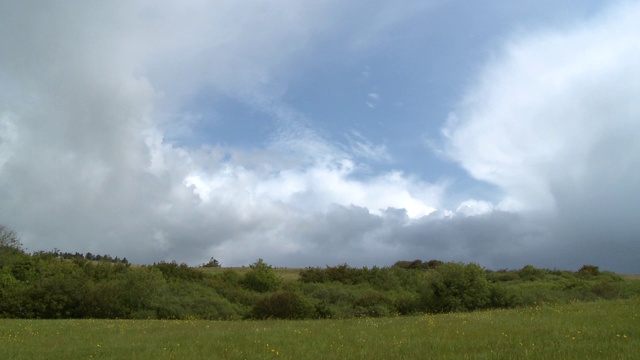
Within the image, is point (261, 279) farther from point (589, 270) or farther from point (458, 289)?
point (589, 270)

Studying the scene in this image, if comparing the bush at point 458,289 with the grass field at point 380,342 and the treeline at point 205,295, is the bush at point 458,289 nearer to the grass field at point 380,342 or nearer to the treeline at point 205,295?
the treeline at point 205,295

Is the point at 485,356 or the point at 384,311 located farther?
the point at 384,311

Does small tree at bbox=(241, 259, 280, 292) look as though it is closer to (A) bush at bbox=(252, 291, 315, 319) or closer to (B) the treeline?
(B) the treeline

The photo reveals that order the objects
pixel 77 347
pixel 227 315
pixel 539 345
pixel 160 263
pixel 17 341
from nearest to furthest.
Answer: pixel 539 345
pixel 77 347
pixel 17 341
pixel 227 315
pixel 160 263

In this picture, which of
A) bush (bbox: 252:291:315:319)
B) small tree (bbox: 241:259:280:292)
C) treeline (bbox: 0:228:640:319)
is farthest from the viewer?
small tree (bbox: 241:259:280:292)

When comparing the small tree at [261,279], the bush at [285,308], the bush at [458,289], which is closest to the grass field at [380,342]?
the bush at [458,289]

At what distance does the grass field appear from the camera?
13.3 m

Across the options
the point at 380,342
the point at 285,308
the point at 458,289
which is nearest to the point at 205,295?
the point at 285,308

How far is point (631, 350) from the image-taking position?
483 inches

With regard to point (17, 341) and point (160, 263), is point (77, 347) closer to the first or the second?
point (17, 341)

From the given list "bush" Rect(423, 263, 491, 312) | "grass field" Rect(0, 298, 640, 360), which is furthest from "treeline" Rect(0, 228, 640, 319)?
"grass field" Rect(0, 298, 640, 360)

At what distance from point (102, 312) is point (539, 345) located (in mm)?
37518

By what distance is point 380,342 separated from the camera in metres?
16.2

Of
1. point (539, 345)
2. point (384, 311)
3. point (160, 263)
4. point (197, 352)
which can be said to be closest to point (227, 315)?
point (384, 311)
